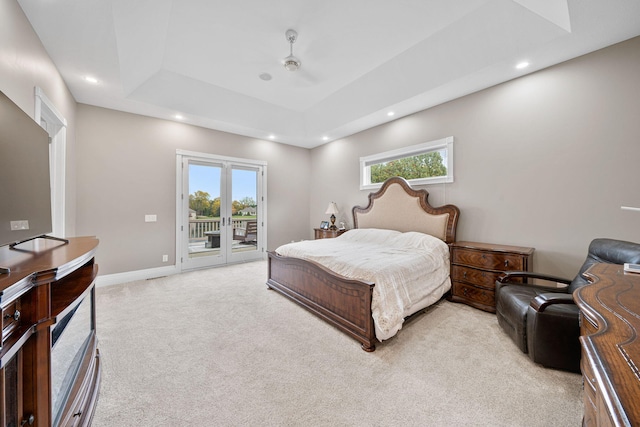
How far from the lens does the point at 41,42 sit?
234 centimetres

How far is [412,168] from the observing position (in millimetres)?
4262

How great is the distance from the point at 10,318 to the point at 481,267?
3689 mm

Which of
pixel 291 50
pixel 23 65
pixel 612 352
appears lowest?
pixel 612 352

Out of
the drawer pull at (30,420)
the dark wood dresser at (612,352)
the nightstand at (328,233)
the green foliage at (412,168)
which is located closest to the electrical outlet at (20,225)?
the drawer pull at (30,420)

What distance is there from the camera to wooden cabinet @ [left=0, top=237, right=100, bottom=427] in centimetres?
79

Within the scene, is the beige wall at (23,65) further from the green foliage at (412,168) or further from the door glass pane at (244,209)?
the green foliage at (412,168)

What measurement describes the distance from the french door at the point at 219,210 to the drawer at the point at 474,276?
158 inches

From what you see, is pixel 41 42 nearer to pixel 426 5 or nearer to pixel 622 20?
pixel 426 5

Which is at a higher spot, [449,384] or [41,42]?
[41,42]

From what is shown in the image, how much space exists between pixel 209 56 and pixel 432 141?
3414 mm

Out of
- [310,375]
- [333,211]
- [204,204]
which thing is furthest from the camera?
[333,211]

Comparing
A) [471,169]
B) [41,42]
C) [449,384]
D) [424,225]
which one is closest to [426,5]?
[471,169]

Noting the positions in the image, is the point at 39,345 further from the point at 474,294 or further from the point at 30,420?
the point at 474,294

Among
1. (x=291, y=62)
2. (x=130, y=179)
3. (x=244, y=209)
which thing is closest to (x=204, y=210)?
(x=244, y=209)
